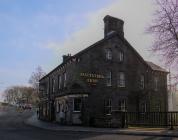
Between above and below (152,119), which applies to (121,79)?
above

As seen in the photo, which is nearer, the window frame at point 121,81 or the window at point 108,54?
the window at point 108,54

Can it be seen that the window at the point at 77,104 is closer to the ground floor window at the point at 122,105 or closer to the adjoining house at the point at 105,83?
the adjoining house at the point at 105,83

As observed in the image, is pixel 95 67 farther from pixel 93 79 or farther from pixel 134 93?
pixel 134 93

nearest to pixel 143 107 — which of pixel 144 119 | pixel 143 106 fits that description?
pixel 143 106

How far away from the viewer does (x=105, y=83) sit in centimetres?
4169

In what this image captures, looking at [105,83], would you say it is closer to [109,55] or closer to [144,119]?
[109,55]

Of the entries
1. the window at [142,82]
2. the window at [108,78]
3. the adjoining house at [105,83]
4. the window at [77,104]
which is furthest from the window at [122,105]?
the window at [77,104]

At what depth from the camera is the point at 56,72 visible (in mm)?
47156

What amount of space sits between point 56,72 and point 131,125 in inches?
681

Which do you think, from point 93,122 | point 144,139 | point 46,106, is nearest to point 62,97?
point 93,122

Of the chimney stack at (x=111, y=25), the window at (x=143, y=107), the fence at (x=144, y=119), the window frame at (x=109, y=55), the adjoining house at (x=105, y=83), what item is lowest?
the fence at (x=144, y=119)

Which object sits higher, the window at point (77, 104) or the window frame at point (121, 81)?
the window frame at point (121, 81)

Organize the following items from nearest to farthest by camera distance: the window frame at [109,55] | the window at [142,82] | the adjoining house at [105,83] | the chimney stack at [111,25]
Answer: the adjoining house at [105,83], the window frame at [109,55], the chimney stack at [111,25], the window at [142,82]

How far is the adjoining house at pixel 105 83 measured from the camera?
39.5m
